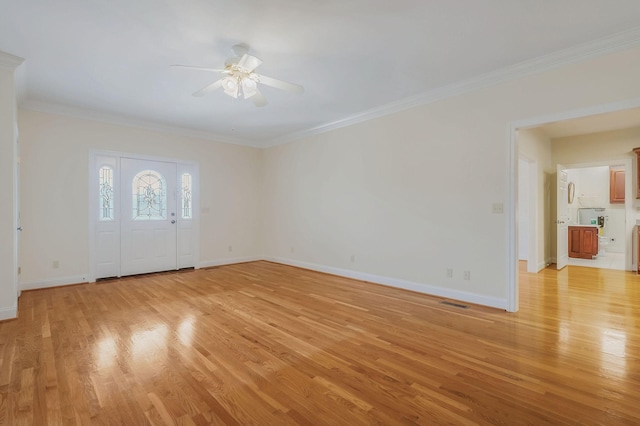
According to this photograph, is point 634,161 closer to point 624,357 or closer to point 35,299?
point 624,357

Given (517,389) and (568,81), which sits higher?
(568,81)

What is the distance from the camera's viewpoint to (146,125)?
212 inches

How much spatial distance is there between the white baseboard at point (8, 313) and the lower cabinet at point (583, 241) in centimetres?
1018

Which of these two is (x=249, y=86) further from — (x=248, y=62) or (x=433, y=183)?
(x=433, y=183)

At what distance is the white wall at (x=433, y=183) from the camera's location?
3.16 m

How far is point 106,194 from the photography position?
5.05 metres

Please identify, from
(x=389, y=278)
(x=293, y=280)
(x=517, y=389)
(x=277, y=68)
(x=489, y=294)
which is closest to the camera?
(x=517, y=389)

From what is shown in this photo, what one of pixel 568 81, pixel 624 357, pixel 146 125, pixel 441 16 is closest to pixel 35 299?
pixel 146 125

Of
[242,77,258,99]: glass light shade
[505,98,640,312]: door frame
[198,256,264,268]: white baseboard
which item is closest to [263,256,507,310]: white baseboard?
[505,98,640,312]: door frame

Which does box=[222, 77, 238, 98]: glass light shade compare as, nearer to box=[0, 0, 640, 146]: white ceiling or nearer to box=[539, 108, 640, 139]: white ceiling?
box=[0, 0, 640, 146]: white ceiling

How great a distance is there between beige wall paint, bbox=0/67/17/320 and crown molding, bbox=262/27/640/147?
4354 millimetres

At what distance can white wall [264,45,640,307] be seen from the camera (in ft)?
10.4

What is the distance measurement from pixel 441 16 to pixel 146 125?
5.14m

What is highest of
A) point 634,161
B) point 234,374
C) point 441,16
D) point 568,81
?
point 441,16
